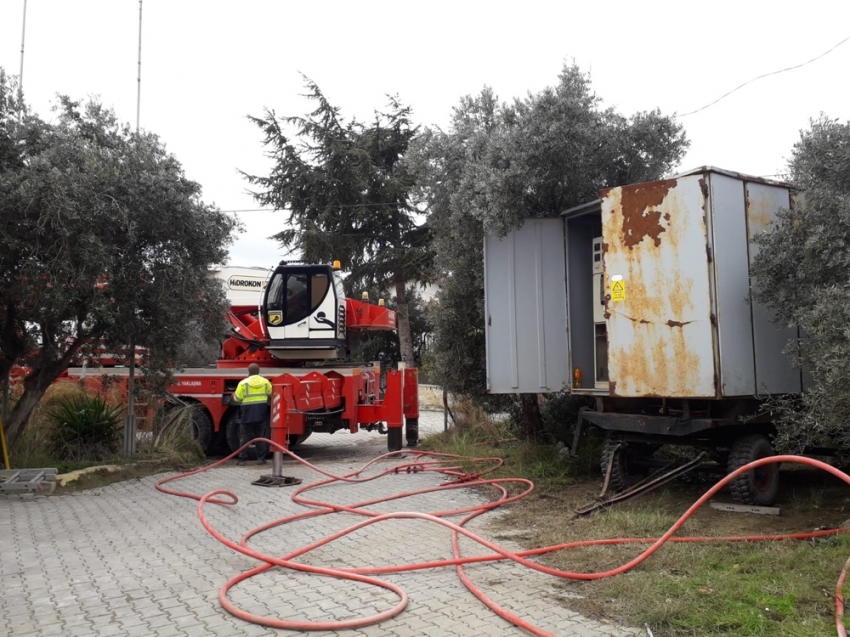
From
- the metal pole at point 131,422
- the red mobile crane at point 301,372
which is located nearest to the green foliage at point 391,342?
the red mobile crane at point 301,372

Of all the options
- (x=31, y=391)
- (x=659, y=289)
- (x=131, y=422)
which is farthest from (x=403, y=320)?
(x=659, y=289)

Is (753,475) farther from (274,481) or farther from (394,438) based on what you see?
(394,438)

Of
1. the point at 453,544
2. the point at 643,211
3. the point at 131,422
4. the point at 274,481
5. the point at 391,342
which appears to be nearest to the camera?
the point at 453,544

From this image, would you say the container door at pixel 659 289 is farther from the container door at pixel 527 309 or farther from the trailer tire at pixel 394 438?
the trailer tire at pixel 394 438

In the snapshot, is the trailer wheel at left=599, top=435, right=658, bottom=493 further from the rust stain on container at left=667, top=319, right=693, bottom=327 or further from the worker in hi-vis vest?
the worker in hi-vis vest

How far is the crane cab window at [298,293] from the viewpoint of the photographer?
13031 millimetres

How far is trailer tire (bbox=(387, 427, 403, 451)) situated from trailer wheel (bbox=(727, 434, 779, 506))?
6321 mm

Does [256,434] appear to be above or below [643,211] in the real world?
below

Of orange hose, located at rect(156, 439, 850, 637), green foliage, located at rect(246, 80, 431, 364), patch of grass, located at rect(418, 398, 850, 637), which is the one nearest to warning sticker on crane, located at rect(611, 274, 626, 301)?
patch of grass, located at rect(418, 398, 850, 637)

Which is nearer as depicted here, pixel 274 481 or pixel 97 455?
pixel 274 481

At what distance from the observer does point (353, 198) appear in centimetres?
2295

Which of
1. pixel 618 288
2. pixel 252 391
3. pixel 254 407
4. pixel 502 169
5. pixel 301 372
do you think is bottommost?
pixel 254 407

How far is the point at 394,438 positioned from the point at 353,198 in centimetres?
1174

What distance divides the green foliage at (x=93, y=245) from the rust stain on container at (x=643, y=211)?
5.54 m
